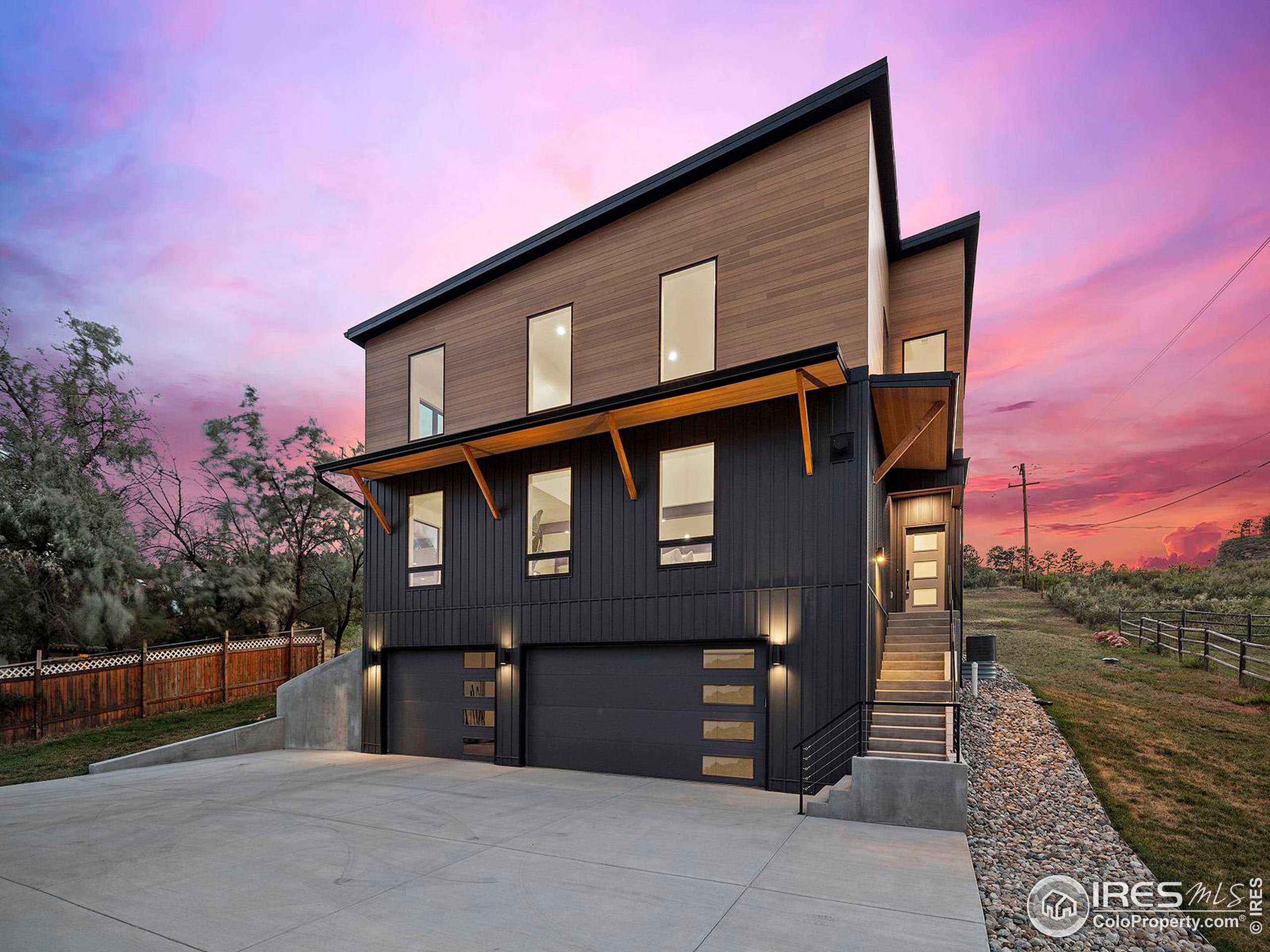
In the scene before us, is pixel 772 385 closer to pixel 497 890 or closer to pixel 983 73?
pixel 497 890

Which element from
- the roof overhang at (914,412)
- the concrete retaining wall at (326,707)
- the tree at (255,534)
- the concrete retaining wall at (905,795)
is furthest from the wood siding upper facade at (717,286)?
the tree at (255,534)

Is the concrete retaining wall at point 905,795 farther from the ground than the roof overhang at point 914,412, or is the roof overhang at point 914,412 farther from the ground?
the roof overhang at point 914,412

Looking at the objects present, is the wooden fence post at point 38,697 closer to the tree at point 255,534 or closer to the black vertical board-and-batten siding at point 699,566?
the tree at point 255,534

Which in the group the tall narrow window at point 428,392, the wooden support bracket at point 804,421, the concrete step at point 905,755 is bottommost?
the concrete step at point 905,755

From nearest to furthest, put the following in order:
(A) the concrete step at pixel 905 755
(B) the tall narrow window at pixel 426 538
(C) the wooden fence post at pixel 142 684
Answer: (A) the concrete step at pixel 905 755, (B) the tall narrow window at pixel 426 538, (C) the wooden fence post at pixel 142 684

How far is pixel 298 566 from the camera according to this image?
21.5m

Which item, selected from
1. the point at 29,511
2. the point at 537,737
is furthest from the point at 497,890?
the point at 29,511

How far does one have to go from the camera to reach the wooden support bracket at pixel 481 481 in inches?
439

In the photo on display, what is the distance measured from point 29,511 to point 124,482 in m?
3.23

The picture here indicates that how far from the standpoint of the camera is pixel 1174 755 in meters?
7.98

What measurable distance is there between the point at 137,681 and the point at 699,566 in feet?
46.3

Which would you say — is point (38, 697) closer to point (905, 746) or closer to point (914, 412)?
point (905, 746)

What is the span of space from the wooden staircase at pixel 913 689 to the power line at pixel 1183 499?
16622 mm

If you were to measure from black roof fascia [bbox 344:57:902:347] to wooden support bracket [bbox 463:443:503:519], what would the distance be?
363 centimetres
